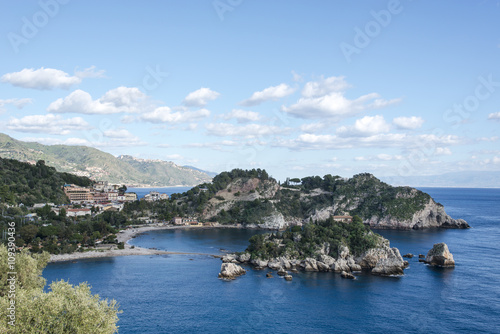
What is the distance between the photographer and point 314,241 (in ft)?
242

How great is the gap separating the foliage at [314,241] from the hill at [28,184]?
74838 millimetres

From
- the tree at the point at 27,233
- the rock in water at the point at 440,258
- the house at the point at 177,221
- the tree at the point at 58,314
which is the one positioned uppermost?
the tree at the point at 58,314

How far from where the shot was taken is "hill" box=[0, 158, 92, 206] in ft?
360

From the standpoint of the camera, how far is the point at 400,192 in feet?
449

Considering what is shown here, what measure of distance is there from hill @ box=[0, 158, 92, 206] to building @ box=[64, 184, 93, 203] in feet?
11.2

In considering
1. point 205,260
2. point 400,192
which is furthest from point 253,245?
point 400,192

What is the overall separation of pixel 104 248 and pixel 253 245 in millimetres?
36999

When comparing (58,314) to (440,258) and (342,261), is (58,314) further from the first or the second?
(440,258)

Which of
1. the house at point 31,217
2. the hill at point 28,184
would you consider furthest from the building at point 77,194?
the house at point 31,217

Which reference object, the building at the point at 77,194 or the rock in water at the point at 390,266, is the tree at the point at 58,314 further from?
the building at the point at 77,194

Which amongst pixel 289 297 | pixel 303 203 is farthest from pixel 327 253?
pixel 303 203

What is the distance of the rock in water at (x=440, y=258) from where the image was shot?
70125mm

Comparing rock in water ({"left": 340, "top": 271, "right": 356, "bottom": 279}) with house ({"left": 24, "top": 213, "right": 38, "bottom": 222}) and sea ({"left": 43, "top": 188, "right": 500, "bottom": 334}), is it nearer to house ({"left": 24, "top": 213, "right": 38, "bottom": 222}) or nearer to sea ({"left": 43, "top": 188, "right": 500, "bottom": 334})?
sea ({"left": 43, "top": 188, "right": 500, "bottom": 334})

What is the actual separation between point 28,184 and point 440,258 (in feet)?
431
